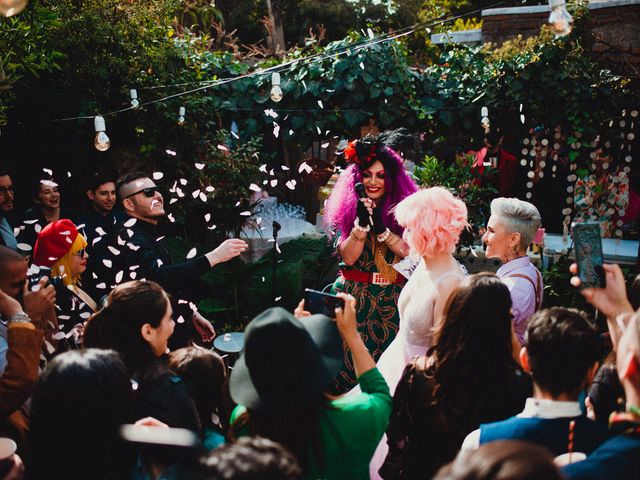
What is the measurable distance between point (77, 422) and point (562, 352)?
1.35 meters

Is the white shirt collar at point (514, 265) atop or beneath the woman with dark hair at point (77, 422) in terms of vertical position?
beneath

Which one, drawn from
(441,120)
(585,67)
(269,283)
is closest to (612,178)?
(585,67)

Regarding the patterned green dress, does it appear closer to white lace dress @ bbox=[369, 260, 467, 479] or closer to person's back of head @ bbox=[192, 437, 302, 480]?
white lace dress @ bbox=[369, 260, 467, 479]

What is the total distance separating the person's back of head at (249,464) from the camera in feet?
3.75

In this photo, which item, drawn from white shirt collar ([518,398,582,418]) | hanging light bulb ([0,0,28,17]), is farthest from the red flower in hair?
white shirt collar ([518,398,582,418])

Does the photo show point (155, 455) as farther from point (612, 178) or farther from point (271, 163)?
point (271, 163)

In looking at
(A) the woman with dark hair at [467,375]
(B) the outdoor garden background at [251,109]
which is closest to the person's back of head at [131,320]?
(A) the woman with dark hair at [467,375]

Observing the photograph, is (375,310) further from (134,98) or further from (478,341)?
(134,98)

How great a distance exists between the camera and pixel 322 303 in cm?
216

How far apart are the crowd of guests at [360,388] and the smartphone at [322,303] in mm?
27

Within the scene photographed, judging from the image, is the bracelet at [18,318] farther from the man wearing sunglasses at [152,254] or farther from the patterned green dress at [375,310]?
the patterned green dress at [375,310]

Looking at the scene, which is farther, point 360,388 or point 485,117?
point 485,117

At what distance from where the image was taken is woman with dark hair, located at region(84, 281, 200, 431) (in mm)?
1986

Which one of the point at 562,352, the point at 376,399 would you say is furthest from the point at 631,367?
the point at 376,399
